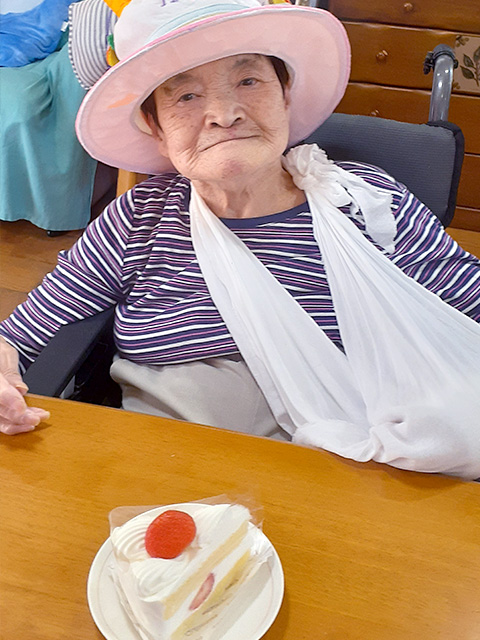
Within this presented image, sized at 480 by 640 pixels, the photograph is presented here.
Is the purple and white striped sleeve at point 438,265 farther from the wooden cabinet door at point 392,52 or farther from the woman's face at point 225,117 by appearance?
the wooden cabinet door at point 392,52


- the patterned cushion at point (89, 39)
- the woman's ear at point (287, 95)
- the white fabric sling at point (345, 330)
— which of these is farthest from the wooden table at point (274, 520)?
the patterned cushion at point (89, 39)

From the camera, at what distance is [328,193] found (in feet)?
4.26

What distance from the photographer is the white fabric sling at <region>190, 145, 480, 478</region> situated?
1084 millimetres

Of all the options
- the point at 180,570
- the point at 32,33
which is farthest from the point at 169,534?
the point at 32,33

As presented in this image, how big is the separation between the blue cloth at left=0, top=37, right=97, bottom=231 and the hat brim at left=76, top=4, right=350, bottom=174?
70.1 inches

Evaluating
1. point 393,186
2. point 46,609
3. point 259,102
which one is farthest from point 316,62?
point 46,609

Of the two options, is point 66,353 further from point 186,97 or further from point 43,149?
point 43,149

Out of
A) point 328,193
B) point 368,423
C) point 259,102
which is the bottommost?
point 368,423

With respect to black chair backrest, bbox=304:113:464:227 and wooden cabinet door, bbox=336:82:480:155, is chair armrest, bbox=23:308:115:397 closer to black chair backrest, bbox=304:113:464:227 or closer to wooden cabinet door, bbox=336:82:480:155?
black chair backrest, bbox=304:113:464:227

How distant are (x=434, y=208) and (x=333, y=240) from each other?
0.38m

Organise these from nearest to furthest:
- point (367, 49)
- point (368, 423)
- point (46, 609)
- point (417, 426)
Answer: point (46, 609) → point (417, 426) → point (368, 423) → point (367, 49)

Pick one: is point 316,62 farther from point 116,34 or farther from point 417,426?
point 417,426

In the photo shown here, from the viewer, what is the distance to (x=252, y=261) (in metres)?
1.25

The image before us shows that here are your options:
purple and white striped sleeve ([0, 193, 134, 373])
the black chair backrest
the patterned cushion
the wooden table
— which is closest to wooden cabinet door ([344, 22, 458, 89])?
the patterned cushion
